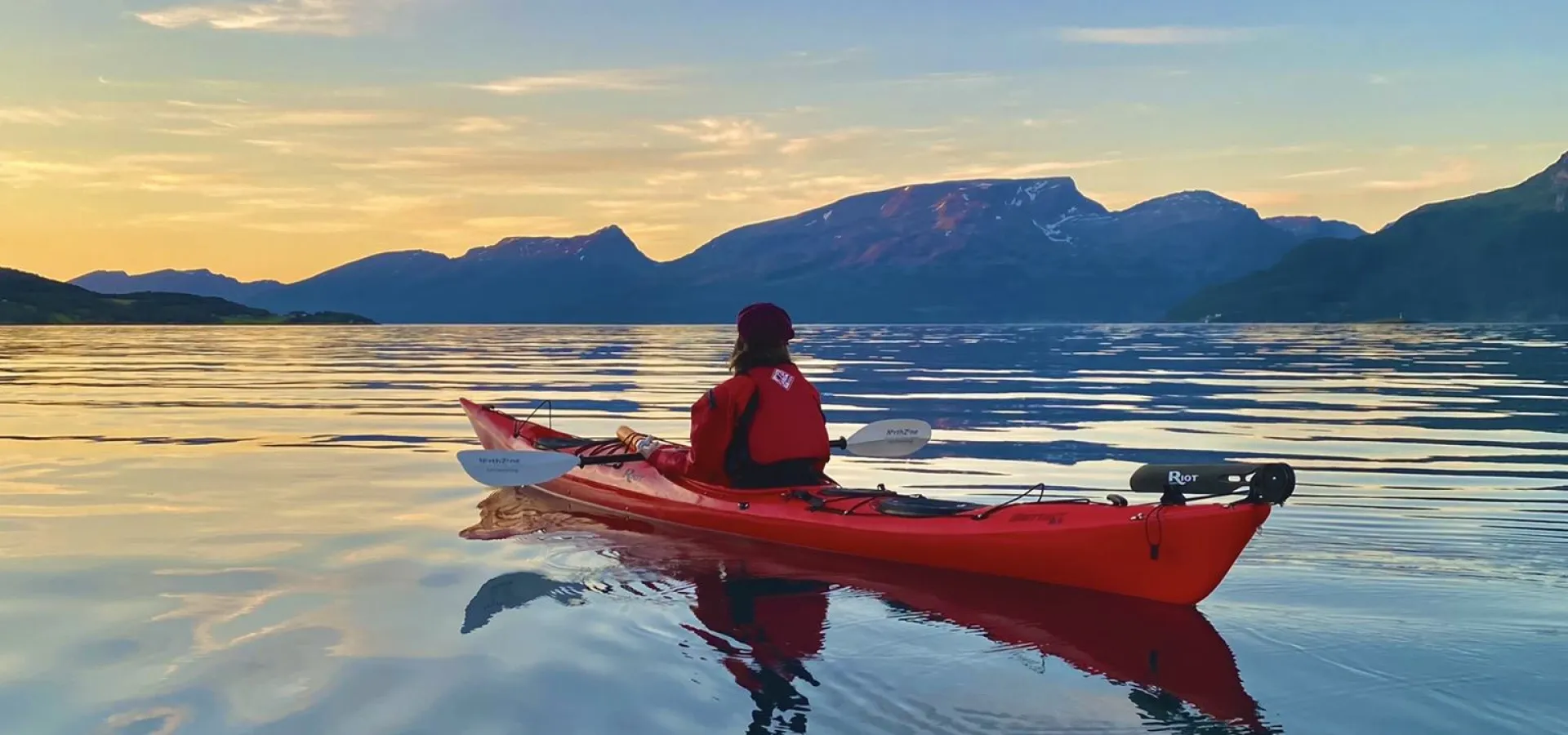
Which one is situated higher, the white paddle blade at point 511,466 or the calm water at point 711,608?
the white paddle blade at point 511,466

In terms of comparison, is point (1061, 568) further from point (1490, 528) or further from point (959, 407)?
point (959, 407)

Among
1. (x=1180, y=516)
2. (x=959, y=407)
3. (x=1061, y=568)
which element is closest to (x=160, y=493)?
(x=1061, y=568)

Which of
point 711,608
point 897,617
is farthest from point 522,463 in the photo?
point 897,617

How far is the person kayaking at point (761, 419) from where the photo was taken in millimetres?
→ 11273

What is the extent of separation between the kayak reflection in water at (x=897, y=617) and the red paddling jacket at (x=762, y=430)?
717mm

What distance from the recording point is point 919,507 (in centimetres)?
1079

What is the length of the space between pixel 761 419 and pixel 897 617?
3.02 m

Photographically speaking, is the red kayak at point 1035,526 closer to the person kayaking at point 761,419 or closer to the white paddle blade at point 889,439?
the person kayaking at point 761,419

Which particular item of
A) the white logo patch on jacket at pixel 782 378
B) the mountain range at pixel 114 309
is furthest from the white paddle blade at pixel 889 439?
the mountain range at pixel 114 309

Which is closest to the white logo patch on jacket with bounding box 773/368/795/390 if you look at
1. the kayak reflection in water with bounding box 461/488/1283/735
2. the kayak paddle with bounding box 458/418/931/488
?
the kayak reflection in water with bounding box 461/488/1283/735

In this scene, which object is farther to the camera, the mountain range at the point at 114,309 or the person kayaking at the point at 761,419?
the mountain range at the point at 114,309

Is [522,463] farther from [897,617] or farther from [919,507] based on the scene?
[897,617]

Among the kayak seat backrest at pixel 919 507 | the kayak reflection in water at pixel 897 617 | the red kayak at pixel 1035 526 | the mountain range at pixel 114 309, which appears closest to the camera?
the kayak reflection in water at pixel 897 617

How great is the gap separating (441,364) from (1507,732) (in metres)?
45.9
